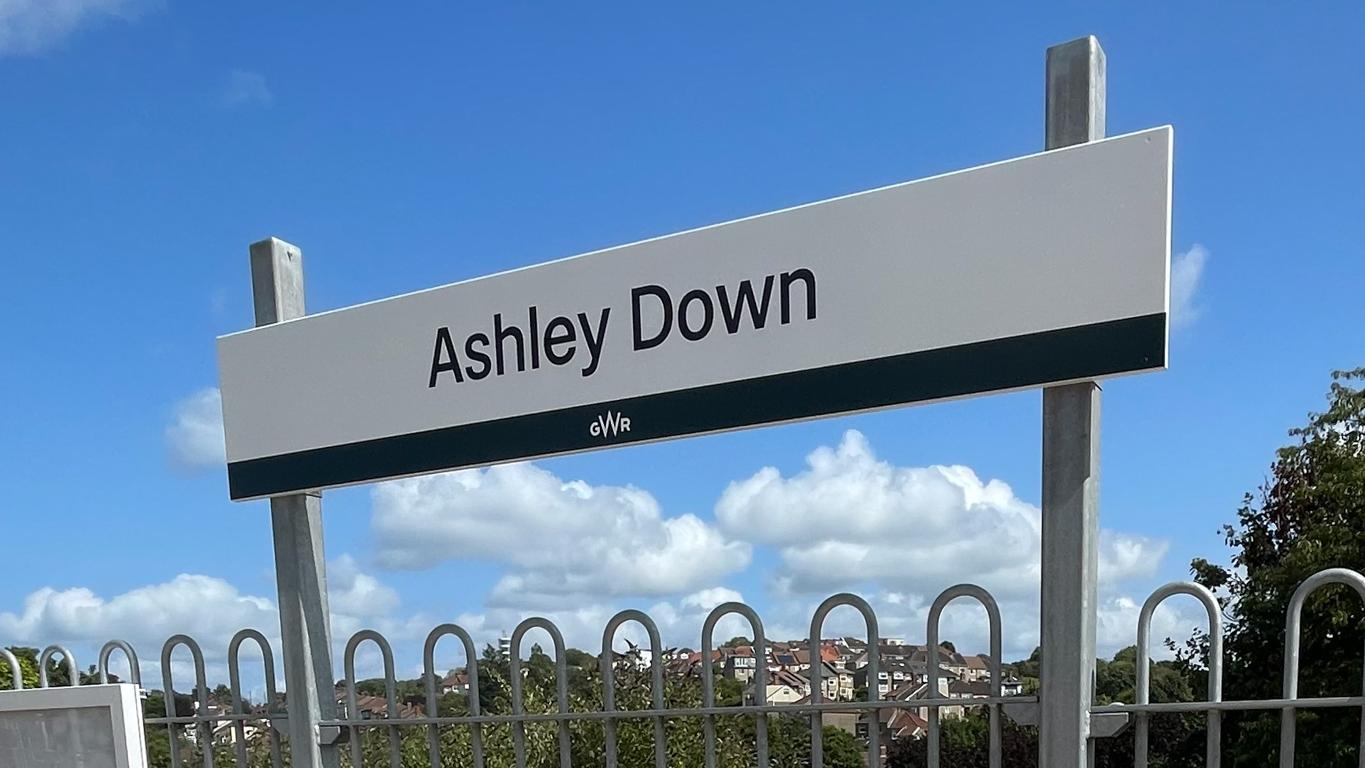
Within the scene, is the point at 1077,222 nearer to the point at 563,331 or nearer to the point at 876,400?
the point at 876,400

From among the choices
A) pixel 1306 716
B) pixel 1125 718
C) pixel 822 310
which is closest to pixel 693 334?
pixel 822 310

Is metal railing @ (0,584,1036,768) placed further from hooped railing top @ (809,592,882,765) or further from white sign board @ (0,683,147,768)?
white sign board @ (0,683,147,768)

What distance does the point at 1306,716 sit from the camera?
45.3 ft

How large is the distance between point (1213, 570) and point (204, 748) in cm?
1635

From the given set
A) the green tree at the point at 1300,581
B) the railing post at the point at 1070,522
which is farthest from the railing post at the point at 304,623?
the green tree at the point at 1300,581

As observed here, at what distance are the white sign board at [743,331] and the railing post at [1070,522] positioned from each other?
0.12 meters

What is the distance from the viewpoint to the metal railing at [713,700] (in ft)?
10.1

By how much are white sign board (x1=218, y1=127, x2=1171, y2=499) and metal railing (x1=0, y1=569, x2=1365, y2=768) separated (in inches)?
26.1

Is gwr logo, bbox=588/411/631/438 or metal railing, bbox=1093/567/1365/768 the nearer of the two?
metal railing, bbox=1093/567/1365/768

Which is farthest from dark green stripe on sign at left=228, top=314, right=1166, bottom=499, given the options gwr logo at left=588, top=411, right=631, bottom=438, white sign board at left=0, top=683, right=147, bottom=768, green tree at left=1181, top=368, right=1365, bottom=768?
green tree at left=1181, top=368, right=1365, bottom=768

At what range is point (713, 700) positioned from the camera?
12.4 feet

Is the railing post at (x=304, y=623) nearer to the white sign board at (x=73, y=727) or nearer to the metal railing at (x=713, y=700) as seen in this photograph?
the metal railing at (x=713, y=700)

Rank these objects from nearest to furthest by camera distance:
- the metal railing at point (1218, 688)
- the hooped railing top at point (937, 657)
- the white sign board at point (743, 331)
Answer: the metal railing at point (1218, 688)
the white sign board at point (743, 331)
the hooped railing top at point (937, 657)

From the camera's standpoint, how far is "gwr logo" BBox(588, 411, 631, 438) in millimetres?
3826
